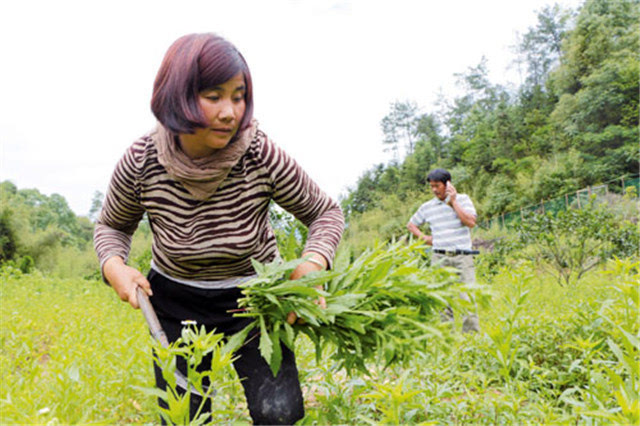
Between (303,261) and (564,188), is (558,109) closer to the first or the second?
Result: (564,188)

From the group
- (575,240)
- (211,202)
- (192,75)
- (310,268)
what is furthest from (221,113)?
(575,240)

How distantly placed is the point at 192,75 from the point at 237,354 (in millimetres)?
947

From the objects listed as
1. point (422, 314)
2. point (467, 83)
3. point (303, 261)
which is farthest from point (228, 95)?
point (467, 83)

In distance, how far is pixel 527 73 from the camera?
42438 mm

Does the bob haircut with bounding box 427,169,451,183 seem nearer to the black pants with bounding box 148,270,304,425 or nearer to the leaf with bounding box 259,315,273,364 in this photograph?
the black pants with bounding box 148,270,304,425

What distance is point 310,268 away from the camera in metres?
1.67

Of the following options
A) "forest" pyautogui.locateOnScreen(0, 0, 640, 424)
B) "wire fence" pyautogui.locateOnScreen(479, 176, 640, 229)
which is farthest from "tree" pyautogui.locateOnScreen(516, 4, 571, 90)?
"wire fence" pyautogui.locateOnScreen(479, 176, 640, 229)

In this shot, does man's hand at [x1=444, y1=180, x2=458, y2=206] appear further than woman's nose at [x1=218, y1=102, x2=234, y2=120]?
Yes

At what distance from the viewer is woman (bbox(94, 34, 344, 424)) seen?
1.67 metres

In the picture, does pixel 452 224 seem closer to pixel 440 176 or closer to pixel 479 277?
pixel 440 176

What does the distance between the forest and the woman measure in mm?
160

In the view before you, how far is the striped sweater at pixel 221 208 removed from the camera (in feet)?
5.84

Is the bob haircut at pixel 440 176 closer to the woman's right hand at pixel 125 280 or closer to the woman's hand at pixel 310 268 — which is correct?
the woman's hand at pixel 310 268

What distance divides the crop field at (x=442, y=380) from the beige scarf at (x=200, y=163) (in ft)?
2.03
